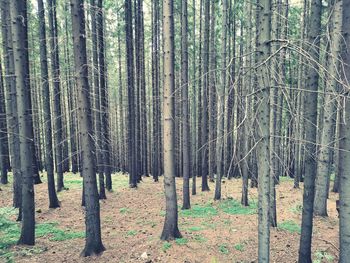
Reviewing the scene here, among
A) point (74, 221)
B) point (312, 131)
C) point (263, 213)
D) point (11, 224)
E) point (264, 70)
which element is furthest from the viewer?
point (74, 221)

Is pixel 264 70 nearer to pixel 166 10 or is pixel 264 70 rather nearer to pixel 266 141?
pixel 266 141

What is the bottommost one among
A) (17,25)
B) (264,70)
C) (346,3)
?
(264,70)

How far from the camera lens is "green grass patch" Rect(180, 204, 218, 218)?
1210 centimetres

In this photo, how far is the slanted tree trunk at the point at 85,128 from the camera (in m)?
7.72

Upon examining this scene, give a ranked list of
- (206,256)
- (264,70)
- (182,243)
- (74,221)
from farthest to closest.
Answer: (74,221)
(182,243)
(206,256)
(264,70)

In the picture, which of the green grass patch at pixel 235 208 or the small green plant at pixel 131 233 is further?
the green grass patch at pixel 235 208

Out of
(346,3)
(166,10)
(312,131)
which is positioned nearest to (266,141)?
(312,131)

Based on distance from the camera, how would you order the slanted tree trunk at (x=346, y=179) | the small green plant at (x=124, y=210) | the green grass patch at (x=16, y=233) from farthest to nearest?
1. the small green plant at (x=124, y=210)
2. the green grass patch at (x=16, y=233)
3. the slanted tree trunk at (x=346, y=179)

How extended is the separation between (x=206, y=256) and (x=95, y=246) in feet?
11.6

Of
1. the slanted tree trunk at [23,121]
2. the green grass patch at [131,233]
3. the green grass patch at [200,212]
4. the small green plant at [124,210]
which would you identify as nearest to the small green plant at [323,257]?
the green grass patch at [200,212]

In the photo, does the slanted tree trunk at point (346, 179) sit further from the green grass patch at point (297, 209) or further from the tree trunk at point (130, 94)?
the tree trunk at point (130, 94)

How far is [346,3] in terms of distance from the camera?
5.28 metres

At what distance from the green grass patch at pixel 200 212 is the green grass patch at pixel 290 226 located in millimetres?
3030

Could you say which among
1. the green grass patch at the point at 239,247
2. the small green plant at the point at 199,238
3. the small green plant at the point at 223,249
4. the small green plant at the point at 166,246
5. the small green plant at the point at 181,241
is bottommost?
the green grass patch at the point at 239,247
